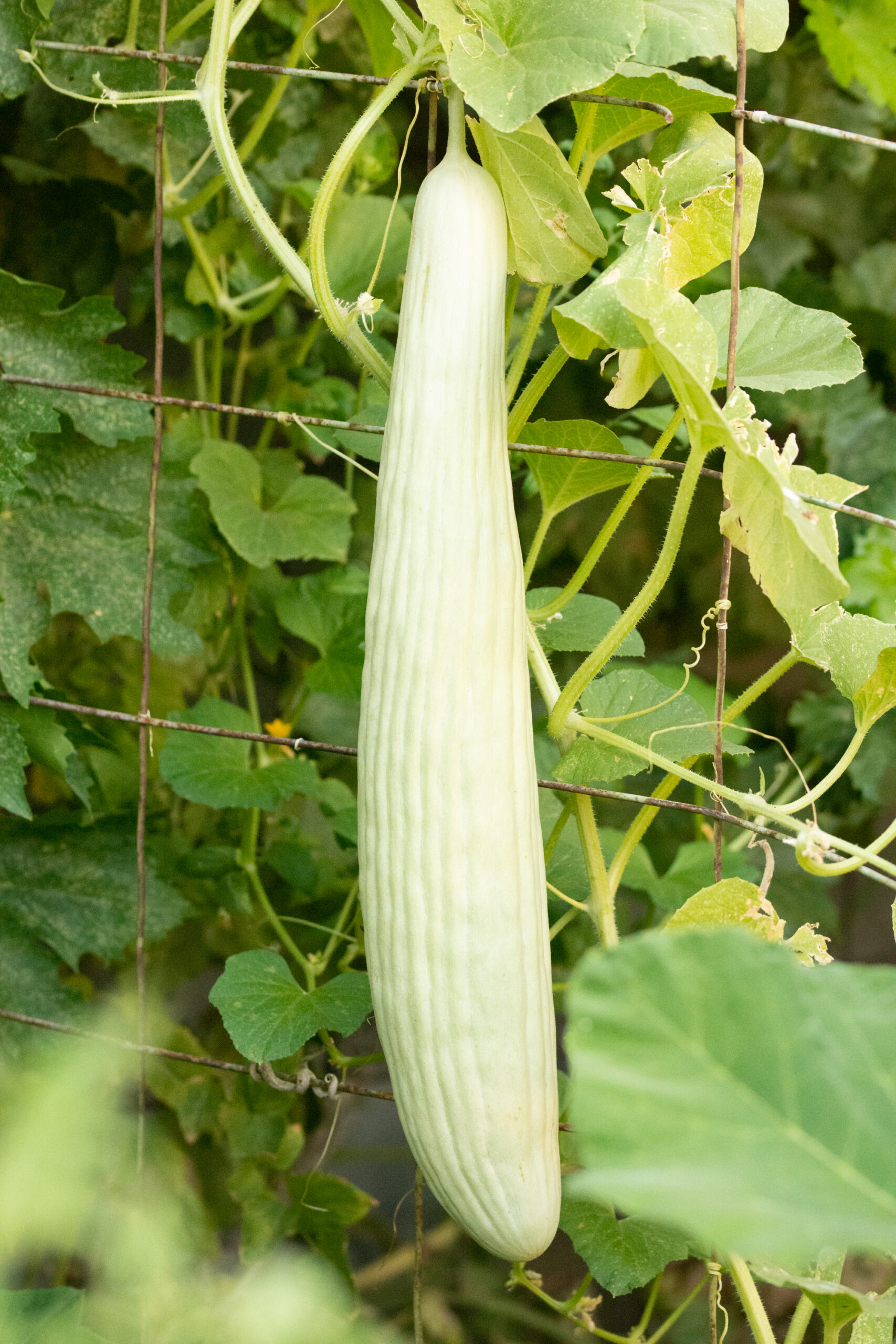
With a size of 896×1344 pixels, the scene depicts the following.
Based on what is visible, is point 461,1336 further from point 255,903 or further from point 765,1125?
point 765,1125

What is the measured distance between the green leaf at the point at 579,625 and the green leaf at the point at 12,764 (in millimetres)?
388

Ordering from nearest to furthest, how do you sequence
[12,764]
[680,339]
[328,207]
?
[680,339]
[328,207]
[12,764]

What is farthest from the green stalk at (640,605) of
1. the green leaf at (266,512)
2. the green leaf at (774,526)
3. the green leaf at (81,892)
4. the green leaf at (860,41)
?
the green leaf at (860,41)

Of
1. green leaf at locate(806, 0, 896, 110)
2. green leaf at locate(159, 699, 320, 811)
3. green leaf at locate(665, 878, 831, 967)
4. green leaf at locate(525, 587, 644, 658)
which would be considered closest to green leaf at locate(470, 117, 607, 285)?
green leaf at locate(525, 587, 644, 658)

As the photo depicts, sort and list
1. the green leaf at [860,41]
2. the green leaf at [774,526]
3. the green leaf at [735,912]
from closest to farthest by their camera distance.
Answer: the green leaf at [774,526] → the green leaf at [735,912] → the green leaf at [860,41]

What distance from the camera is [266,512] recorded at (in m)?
0.95

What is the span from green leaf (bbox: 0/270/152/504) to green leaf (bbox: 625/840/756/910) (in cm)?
53

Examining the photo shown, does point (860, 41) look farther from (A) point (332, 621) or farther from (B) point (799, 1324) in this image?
Answer: (B) point (799, 1324)

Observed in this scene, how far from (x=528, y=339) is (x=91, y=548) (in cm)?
42

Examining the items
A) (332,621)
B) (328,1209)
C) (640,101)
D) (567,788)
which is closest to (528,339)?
(640,101)

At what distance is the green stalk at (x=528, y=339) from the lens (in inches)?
23.5

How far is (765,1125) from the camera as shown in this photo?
27cm

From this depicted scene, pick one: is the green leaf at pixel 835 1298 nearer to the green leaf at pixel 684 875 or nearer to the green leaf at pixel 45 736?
the green leaf at pixel 684 875

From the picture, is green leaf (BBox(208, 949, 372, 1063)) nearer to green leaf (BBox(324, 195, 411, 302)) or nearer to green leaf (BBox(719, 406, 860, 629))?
green leaf (BBox(719, 406, 860, 629))
